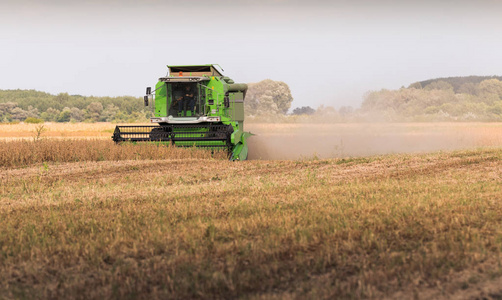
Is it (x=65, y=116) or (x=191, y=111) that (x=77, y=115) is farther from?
(x=191, y=111)

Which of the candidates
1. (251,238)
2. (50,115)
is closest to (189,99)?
(251,238)

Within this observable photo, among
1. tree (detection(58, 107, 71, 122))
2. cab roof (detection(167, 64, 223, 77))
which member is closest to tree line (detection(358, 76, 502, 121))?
cab roof (detection(167, 64, 223, 77))

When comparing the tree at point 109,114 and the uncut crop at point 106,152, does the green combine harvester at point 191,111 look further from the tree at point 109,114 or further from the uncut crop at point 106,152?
the tree at point 109,114

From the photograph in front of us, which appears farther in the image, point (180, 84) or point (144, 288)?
point (180, 84)

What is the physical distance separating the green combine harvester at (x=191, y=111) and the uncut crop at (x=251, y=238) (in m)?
6.40

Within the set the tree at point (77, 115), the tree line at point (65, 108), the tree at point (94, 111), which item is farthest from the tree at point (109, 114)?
the tree at point (77, 115)

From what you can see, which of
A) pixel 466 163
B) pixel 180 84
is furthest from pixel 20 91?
pixel 466 163

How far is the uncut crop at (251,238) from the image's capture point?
171 inches

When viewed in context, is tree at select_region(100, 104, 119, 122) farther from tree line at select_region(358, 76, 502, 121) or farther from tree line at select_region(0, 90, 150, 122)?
tree line at select_region(358, 76, 502, 121)

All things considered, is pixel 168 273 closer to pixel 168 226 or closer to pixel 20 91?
pixel 168 226

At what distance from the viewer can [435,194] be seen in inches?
328

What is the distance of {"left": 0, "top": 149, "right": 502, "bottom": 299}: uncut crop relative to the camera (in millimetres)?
4355

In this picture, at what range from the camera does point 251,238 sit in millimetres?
5793

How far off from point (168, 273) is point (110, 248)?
43.0 inches
